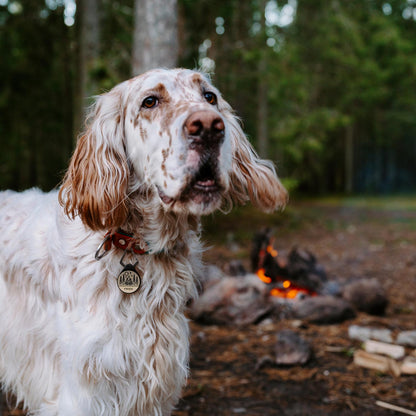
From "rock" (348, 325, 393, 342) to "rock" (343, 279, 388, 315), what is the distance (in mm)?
621

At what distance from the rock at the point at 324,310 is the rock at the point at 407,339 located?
2.45 feet

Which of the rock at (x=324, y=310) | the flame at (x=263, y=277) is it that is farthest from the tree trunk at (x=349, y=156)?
the rock at (x=324, y=310)

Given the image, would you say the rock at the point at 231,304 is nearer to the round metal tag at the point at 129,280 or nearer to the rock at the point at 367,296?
the rock at the point at 367,296

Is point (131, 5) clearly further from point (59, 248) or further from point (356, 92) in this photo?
point (356, 92)

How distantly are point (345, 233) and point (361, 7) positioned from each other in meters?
8.11

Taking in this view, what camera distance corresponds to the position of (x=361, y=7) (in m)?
15.4

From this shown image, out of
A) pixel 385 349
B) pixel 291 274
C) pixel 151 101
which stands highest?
pixel 151 101

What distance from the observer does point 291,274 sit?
570 cm

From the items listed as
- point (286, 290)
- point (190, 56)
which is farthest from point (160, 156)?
point (190, 56)

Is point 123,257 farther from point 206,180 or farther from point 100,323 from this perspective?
point 206,180

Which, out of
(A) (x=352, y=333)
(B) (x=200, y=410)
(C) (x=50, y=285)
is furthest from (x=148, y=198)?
(A) (x=352, y=333)

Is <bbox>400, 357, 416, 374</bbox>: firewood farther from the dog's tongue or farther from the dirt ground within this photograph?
the dog's tongue

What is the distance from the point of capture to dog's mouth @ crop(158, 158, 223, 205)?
1998 mm

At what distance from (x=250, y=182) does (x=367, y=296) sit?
3.34 meters
